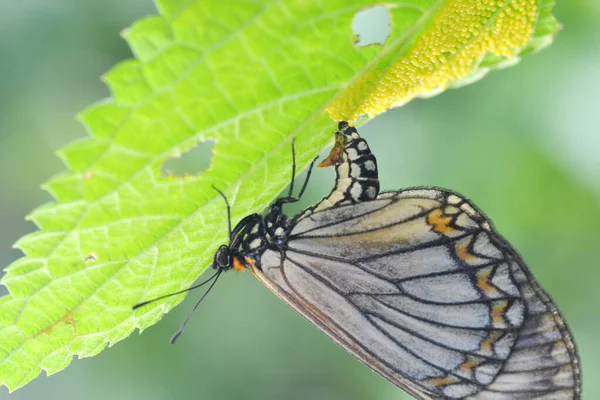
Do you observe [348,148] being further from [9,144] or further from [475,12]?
[9,144]

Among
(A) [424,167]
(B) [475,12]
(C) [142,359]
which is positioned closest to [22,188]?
(C) [142,359]

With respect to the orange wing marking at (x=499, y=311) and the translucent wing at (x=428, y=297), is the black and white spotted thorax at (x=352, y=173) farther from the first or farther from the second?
the orange wing marking at (x=499, y=311)

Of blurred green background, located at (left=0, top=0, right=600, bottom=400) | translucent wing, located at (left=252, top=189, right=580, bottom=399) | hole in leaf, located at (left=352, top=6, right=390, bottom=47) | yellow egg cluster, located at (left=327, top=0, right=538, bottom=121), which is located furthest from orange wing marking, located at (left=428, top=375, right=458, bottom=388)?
blurred green background, located at (left=0, top=0, right=600, bottom=400)

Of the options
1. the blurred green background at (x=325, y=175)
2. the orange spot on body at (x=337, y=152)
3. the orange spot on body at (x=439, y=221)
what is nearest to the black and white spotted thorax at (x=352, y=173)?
the orange spot on body at (x=337, y=152)

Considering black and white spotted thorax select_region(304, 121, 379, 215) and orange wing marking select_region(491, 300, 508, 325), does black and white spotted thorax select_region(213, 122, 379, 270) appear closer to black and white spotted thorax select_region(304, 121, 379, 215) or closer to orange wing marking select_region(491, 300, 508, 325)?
black and white spotted thorax select_region(304, 121, 379, 215)

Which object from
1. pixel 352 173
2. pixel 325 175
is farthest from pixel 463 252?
pixel 325 175

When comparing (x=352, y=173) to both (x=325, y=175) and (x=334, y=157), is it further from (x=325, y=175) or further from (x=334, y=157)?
(x=325, y=175)
